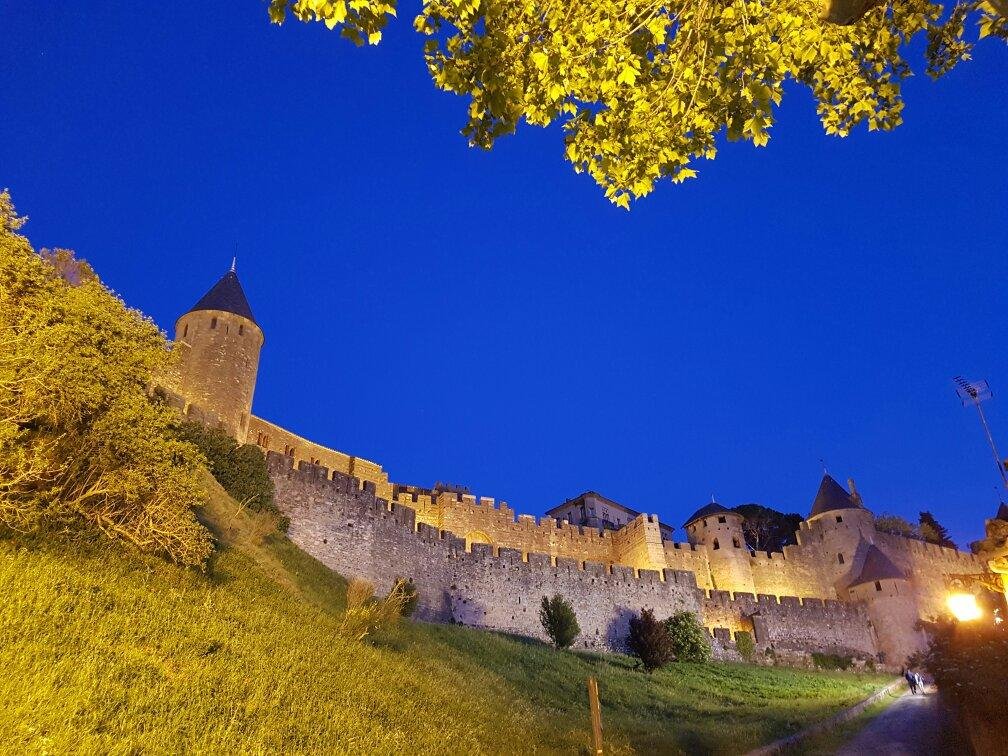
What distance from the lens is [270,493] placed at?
68.2ft

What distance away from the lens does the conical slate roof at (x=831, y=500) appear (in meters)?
46.0

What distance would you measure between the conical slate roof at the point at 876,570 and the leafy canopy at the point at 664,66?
1605 inches

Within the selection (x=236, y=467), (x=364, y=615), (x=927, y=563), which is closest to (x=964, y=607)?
(x=364, y=615)

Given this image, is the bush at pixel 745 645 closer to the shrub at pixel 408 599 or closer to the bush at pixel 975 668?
the bush at pixel 975 668

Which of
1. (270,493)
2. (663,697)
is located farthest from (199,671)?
(663,697)

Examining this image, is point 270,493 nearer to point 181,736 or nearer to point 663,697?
point 663,697

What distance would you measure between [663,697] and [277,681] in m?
14.8

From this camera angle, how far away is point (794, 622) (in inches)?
1405

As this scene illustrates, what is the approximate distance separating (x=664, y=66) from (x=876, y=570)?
42.6 metres

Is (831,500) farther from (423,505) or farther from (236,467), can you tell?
(236,467)

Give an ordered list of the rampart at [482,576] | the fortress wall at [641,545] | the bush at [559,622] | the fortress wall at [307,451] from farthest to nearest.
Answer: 1. the fortress wall at [641,545]
2. the fortress wall at [307,451]
3. the bush at [559,622]
4. the rampart at [482,576]

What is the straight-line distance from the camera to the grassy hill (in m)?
6.22

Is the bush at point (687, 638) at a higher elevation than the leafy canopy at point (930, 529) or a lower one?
lower

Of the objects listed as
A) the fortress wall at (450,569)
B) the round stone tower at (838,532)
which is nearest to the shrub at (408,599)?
the fortress wall at (450,569)
